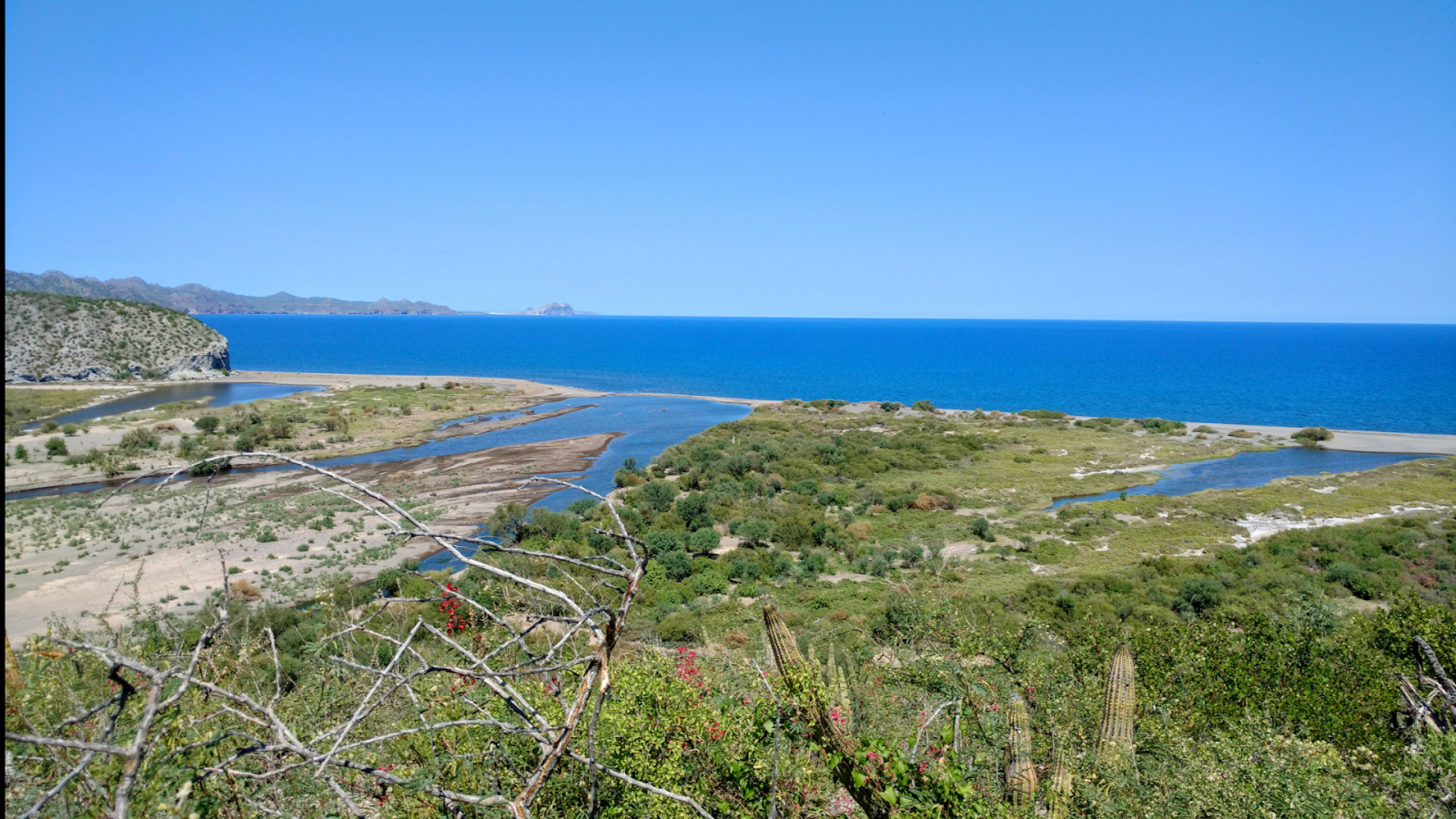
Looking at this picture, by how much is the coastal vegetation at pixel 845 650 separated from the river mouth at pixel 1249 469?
93.0 inches

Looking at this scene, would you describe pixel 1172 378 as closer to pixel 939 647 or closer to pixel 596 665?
pixel 939 647

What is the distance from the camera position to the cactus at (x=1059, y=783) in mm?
6883

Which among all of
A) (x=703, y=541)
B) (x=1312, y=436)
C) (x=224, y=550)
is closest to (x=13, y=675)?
(x=224, y=550)

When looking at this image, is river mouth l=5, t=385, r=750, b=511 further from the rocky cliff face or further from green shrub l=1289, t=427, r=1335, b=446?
green shrub l=1289, t=427, r=1335, b=446

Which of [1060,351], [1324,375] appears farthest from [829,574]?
[1060,351]

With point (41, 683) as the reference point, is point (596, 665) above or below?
above

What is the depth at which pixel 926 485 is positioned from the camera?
127 ft

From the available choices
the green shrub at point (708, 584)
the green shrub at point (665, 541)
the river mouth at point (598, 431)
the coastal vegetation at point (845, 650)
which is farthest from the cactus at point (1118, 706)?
the river mouth at point (598, 431)

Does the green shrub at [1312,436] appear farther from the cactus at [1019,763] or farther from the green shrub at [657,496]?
the cactus at [1019,763]

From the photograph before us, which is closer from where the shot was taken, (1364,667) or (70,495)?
(1364,667)

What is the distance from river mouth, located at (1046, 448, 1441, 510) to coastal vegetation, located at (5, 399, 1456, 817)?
2.36 meters

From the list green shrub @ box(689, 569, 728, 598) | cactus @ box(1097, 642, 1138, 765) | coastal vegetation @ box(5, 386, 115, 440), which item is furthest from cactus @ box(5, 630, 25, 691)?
coastal vegetation @ box(5, 386, 115, 440)

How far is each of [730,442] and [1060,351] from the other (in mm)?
143246

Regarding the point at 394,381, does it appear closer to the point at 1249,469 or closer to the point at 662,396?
the point at 662,396
